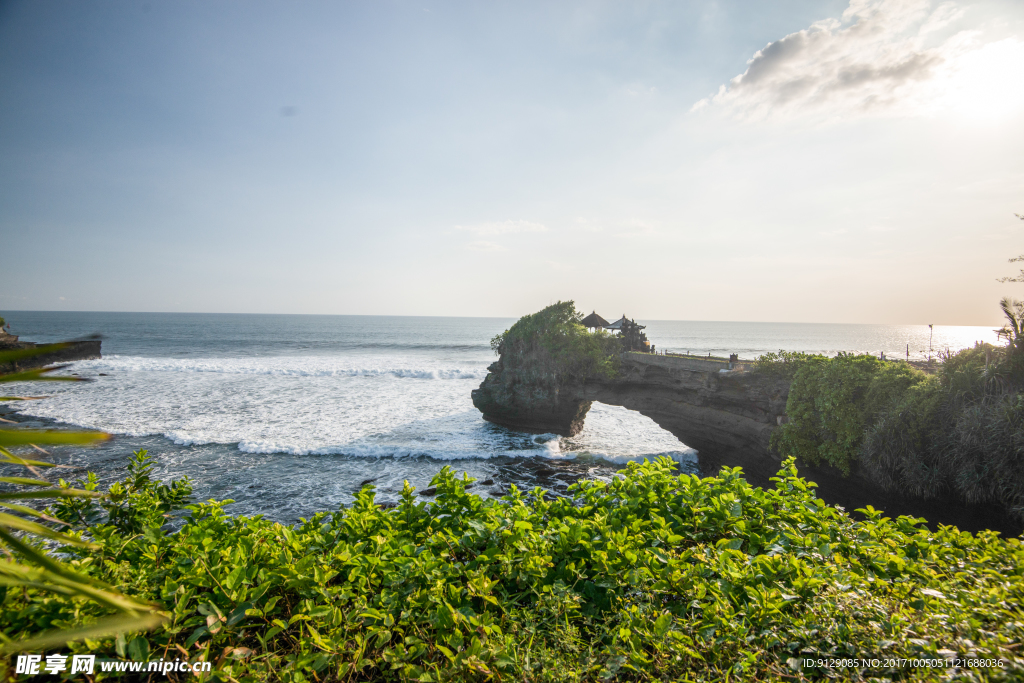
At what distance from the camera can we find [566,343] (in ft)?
88.3

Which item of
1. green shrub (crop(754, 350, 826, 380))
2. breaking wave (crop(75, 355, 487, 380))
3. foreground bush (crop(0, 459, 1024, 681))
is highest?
green shrub (crop(754, 350, 826, 380))

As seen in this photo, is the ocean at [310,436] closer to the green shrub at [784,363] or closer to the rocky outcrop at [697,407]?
the rocky outcrop at [697,407]

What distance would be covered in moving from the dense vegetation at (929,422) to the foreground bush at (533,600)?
31.7 feet

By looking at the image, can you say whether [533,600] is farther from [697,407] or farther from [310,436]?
[697,407]

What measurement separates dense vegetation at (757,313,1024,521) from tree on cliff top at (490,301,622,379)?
10.9 metres

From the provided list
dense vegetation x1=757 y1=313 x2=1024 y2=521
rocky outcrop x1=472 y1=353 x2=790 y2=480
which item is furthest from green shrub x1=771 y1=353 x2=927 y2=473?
rocky outcrop x1=472 y1=353 x2=790 y2=480

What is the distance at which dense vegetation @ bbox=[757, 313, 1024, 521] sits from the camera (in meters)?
11.4

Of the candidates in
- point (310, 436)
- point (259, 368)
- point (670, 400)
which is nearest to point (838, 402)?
point (670, 400)

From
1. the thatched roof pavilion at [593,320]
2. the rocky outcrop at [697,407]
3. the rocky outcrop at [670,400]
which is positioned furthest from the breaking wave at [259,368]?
the rocky outcrop at [670,400]

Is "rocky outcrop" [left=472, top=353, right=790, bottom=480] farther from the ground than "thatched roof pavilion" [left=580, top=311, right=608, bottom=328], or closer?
closer

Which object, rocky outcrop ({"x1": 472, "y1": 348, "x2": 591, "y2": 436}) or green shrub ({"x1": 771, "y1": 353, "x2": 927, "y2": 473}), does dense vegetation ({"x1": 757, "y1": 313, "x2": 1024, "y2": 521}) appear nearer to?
green shrub ({"x1": 771, "y1": 353, "x2": 927, "y2": 473})

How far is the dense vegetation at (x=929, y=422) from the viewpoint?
1137cm

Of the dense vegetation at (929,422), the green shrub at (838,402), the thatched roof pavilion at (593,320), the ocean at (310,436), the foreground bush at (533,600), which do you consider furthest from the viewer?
the thatched roof pavilion at (593,320)

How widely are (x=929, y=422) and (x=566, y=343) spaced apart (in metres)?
16.2
